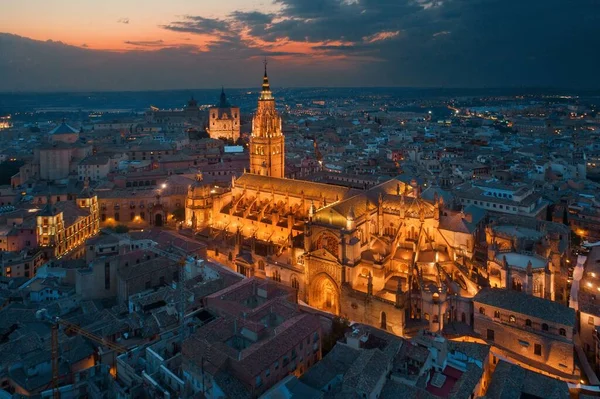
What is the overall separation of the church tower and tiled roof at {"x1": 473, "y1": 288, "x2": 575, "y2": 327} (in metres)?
32.9

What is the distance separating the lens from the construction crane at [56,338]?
28.5 m

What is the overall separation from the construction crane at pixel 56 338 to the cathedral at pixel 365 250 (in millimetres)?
15953

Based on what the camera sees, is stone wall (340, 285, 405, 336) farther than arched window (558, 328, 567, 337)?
Yes

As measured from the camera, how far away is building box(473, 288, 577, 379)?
A: 30.6 metres

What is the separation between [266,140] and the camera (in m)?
59.2

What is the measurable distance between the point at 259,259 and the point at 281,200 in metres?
8.54

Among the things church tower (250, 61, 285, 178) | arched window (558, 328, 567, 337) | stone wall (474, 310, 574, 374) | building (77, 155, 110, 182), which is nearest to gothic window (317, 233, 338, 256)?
stone wall (474, 310, 574, 374)

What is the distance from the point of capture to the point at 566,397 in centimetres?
2547

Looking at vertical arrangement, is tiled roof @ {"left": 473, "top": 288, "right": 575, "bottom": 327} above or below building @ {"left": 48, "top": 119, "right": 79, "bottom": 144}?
below

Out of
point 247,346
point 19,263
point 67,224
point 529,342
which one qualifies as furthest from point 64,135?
point 529,342

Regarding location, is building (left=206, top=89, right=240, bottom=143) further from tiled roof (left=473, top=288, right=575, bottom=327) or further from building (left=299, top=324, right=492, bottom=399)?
building (left=299, top=324, right=492, bottom=399)

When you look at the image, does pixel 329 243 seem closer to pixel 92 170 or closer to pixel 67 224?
pixel 67 224

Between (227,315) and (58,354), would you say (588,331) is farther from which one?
(58,354)

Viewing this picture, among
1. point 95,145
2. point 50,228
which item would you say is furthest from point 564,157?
point 95,145
